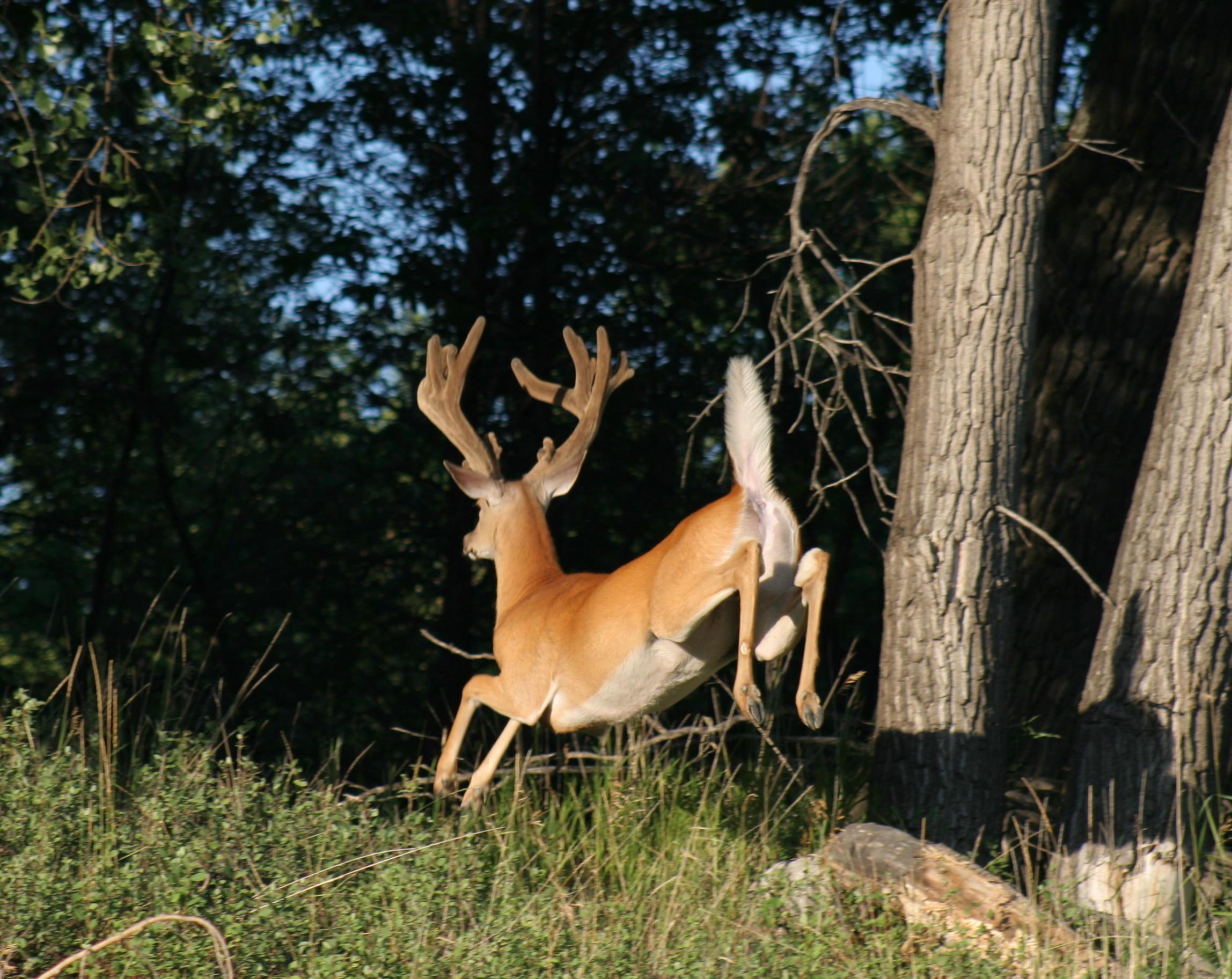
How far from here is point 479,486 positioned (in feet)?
18.6

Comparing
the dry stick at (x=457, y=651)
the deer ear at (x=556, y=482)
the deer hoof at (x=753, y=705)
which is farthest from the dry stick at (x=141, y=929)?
the deer ear at (x=556, y=482)

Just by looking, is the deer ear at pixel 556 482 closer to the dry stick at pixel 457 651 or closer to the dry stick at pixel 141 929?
the dry stick at pixel 457 651

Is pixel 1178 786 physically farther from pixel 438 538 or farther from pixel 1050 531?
pixel 438 538

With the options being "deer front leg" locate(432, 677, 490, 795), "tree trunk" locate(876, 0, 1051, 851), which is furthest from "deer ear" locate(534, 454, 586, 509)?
"tree trunk" locate(876, 0, 1051, 851)

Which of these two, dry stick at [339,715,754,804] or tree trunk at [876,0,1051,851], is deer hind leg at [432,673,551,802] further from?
tree trunk at [876,0,1051,851]

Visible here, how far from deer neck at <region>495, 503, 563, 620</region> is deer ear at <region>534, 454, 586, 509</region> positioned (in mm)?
88

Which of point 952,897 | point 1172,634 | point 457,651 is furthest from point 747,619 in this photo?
point 1172,634

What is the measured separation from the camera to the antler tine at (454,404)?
19.3ft

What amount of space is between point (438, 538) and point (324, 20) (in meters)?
3.46

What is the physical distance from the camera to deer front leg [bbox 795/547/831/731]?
12.9 feet

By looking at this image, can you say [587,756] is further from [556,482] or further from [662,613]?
[662,613]

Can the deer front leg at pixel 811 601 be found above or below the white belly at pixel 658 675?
above

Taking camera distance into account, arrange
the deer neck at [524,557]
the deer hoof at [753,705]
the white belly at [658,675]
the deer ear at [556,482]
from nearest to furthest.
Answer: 1. the deer hoof at [753,705]
2. the white belly at [658,675]
3. the deer neck at [524,557]
4. the deer ear at [556,482]

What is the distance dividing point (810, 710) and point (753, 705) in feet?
0.67
